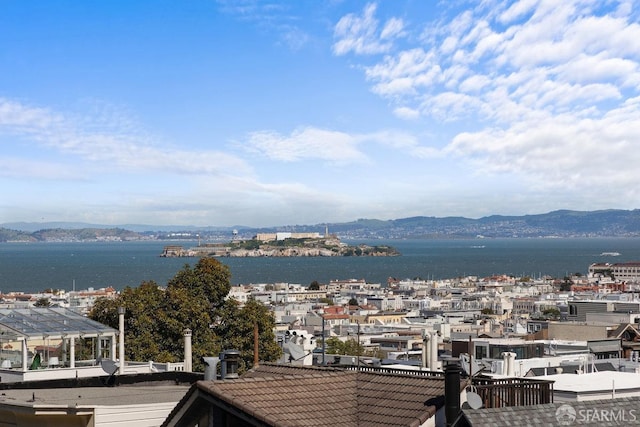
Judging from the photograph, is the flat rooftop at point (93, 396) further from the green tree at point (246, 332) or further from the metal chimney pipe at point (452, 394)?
the green tree at point (246, 332)

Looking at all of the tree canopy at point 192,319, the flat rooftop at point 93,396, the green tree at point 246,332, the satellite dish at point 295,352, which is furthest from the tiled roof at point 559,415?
the green tree at point 246,332

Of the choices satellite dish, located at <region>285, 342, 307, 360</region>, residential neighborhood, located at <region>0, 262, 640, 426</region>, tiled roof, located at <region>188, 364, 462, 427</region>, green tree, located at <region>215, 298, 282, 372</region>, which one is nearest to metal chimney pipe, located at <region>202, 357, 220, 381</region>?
residential neighborhood, located at <region>0, 262, 640, 426</region>

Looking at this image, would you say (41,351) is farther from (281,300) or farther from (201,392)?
(281,300)

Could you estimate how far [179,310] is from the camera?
1222 inches

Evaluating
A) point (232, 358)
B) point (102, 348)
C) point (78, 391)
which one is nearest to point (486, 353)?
point (102, 348)

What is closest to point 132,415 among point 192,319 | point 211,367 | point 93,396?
point 93,396

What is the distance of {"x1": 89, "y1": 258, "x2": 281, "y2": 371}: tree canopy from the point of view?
30.0 meters

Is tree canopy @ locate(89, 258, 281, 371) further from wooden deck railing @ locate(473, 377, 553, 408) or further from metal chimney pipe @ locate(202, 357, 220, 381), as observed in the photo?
wooden deck railing @ locate(473, 377, 553, 408)

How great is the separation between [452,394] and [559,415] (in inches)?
41.8

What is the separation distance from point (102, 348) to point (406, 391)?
1197 cm

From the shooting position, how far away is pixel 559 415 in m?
8.58

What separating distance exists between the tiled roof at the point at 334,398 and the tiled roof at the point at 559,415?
0.38 meters

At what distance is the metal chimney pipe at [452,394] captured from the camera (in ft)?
26.8

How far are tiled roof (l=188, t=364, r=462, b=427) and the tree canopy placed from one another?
67.3ft
